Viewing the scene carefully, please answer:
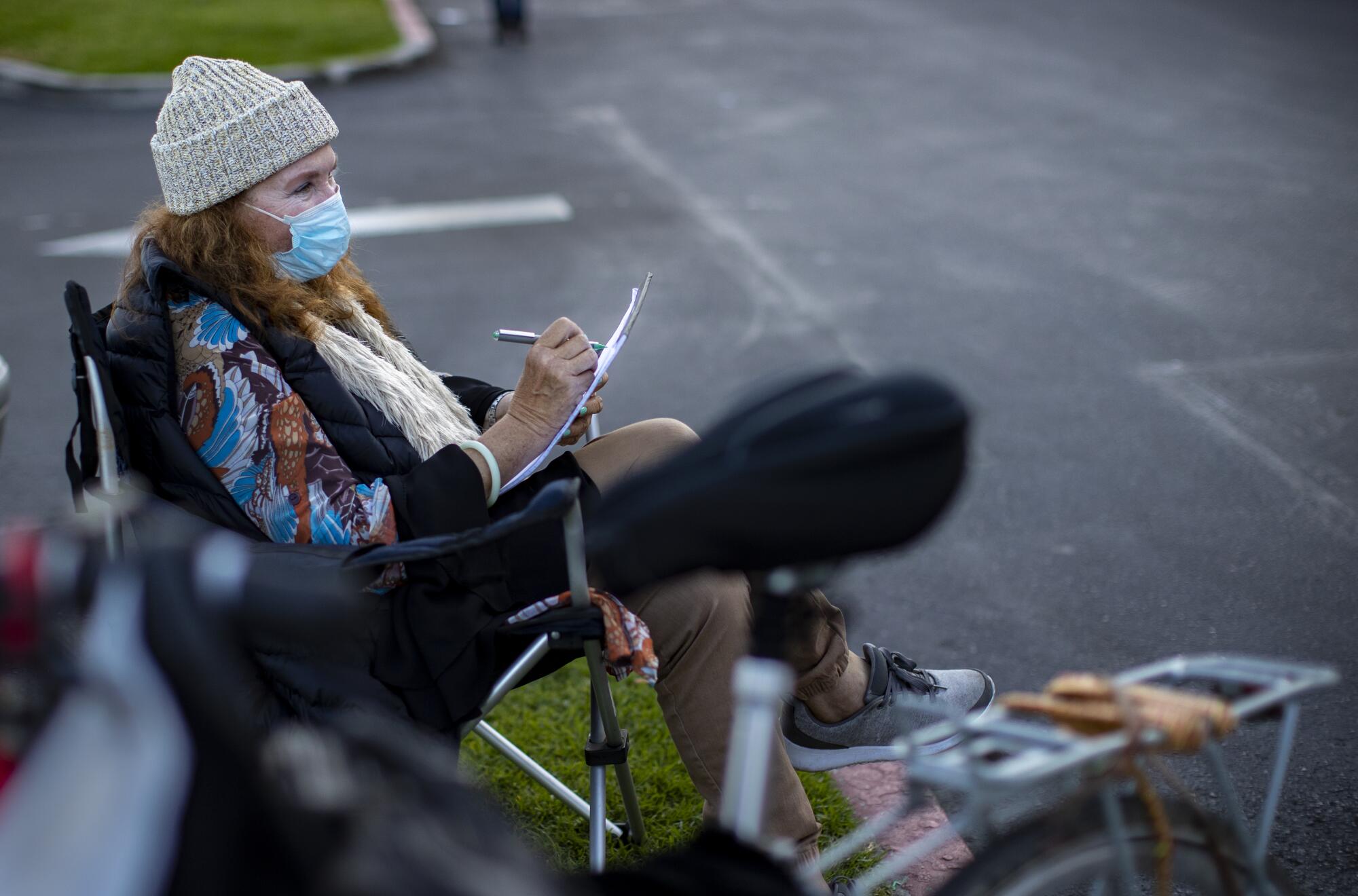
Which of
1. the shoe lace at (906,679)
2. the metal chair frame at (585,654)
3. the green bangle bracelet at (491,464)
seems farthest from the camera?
the shoe lace at (906,679)

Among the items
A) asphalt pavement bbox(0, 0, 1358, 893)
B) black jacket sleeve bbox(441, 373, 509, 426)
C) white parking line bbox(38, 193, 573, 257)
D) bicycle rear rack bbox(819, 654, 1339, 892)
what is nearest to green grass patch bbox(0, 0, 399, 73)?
asphalt pavement bbox(0, 0, 1358, 893)

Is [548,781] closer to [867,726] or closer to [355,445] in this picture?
[867,726]

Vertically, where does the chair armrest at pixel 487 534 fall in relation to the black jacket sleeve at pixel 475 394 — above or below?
above

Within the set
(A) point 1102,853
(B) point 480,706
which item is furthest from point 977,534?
(A) point 1102,853

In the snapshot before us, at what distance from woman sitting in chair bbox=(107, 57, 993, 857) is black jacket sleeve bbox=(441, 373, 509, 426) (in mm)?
215

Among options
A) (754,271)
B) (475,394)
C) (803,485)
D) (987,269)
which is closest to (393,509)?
(475,394)

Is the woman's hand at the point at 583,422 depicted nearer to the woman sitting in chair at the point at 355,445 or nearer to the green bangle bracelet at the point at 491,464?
the woman sitting in chair at the point at 355,445

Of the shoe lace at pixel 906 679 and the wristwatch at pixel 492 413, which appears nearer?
the shoe lace at pixel 906 679

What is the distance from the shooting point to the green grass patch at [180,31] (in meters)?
11.6

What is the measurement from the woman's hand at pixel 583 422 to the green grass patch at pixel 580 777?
79 centimetres

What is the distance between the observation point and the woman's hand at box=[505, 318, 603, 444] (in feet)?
8.43

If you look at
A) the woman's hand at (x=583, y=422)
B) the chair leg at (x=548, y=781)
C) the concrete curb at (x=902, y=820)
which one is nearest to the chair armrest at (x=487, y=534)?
the woman's hand at (x=583, y=422)

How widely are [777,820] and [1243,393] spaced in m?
3.51

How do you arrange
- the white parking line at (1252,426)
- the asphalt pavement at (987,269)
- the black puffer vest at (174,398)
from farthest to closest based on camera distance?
the white parking line at (1252,426)
the asphalt pavement at (987,269)
the black puffer vest at (174,398)
